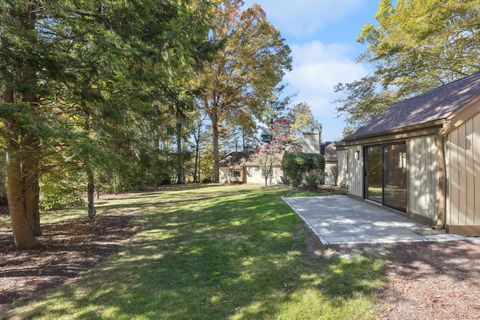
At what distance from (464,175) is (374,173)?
355cm

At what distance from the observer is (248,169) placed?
1081 inches

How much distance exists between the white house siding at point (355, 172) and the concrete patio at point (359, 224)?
69 cm

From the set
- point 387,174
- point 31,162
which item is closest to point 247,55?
point 387,174

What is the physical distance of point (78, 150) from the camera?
368 centimetres

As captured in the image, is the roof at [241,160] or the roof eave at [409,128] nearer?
the roof eave at [409,128]

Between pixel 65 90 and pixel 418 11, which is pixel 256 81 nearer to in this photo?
pixel 418 11

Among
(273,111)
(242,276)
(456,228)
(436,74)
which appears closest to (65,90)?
(242,276)

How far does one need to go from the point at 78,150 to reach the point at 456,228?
7132mm

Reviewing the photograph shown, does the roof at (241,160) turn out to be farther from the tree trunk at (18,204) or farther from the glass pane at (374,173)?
the tree trunk at (18,204)

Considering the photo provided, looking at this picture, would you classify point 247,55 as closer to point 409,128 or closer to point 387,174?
point 387,174

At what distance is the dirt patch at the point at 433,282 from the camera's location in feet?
10.4

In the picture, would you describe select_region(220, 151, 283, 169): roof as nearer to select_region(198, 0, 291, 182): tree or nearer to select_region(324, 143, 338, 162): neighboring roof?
select_region(198, 0, 291, 182): tree

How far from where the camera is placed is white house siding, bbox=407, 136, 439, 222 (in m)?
6.00

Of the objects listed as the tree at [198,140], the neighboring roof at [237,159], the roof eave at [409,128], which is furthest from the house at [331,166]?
the tree at [198,140]
